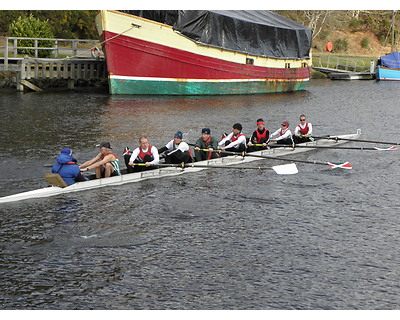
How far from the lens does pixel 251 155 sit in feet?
77.9

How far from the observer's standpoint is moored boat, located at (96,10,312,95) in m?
43.3

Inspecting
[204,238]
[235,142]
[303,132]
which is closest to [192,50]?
[303,132]

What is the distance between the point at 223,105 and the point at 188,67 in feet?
16.5

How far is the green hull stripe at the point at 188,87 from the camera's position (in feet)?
147

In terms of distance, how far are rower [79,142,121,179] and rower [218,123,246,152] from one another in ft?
17.6

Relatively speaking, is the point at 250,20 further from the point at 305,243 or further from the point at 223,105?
the point at 305,243

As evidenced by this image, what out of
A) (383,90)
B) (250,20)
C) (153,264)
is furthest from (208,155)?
(383,90)

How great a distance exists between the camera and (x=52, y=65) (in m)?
46.7

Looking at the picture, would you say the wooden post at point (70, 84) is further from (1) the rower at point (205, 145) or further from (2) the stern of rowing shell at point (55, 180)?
(2) the stern of rowing shell at point (55, 180)

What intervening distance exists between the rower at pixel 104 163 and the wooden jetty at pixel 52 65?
25.2 meters

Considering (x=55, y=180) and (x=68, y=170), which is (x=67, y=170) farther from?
(x=55, y=180)

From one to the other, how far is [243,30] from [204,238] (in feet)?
113

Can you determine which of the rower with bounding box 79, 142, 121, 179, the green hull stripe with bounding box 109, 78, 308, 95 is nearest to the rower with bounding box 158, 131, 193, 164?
the rower with bounding box 79, 142, 121, 179

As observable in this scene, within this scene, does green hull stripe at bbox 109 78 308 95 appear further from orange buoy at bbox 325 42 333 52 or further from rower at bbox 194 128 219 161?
orange buoy at bbox 325 42 333 52
